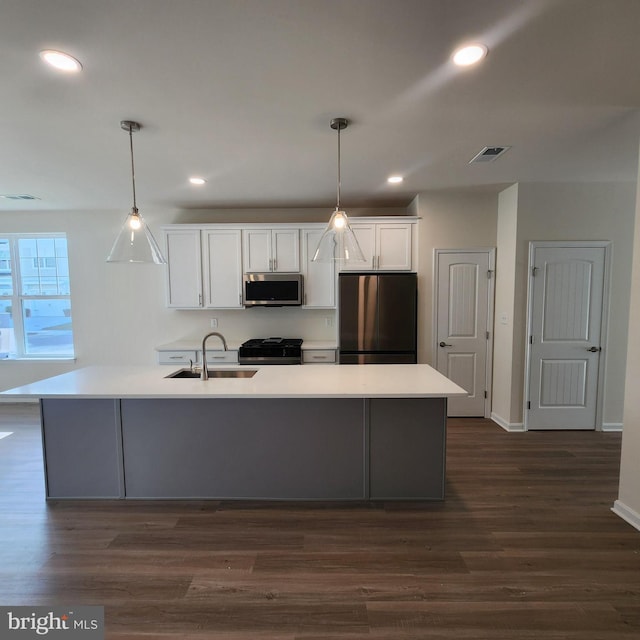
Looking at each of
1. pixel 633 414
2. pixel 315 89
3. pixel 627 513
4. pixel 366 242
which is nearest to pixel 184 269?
pixel 366 242

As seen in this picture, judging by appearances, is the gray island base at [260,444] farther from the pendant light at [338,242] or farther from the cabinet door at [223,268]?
the cabinet door at [223,268]

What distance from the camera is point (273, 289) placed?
4172 mm

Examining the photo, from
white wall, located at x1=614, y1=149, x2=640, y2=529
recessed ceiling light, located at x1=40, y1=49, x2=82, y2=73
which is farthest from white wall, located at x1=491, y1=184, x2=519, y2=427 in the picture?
recessed ceiling light, located at x1=40, y1=49, x2=82, y2=73

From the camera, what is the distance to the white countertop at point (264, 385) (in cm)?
220

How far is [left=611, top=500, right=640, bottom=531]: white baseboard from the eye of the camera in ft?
7.20

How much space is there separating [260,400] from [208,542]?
90 cm

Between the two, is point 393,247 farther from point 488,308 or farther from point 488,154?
point 488,154

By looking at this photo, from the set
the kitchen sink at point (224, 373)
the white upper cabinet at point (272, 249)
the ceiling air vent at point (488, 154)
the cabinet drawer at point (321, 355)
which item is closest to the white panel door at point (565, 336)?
the ceiling air vent at point (488, 154)

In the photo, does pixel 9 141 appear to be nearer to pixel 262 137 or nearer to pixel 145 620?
pixel 262 137

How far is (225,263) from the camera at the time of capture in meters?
4.24

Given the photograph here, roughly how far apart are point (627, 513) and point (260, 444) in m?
2.52

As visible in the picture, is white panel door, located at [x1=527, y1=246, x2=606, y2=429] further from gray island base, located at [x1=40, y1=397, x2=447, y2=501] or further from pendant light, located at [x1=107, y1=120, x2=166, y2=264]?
pendant light, located at [x1=107, y1=120, x2=166, y2=264]

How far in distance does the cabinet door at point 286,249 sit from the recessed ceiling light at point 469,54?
8.91 feet

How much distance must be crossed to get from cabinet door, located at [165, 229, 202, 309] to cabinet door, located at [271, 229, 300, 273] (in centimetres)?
95
